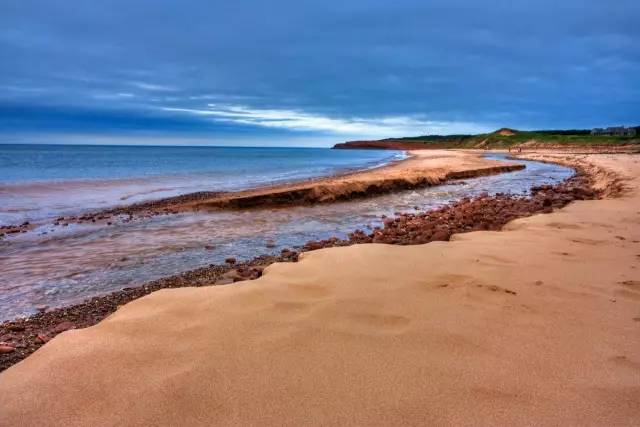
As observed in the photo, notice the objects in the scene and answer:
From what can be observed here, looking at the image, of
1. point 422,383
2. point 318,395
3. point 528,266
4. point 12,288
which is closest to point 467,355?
point 422,383

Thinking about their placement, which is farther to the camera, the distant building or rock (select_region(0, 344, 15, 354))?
the distant building

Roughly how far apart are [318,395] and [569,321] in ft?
6.91

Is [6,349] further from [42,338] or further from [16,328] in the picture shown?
[16,328]

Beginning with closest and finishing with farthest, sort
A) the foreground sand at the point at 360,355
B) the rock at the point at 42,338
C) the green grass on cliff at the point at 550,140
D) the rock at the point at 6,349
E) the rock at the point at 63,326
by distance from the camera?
1. the foreground sand at the point at 360,355
2. the rock at the point at 6,349
3. the rock at the point at 42,338
4. the rock at the point at 63,326
5. the green grass on cliff at the point at 550,140

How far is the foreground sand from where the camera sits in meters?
1.95

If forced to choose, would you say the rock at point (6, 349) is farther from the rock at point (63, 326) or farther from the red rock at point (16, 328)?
the red rock at point (16, 328)

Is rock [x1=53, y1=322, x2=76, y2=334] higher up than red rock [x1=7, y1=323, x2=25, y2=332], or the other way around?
rock [x1=53, y1=322, x2=76, y2=334]

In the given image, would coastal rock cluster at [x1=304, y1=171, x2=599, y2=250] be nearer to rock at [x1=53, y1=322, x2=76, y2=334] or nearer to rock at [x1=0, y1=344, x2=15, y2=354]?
rock at [x1=53, y1=322, x2=76, y2=334]

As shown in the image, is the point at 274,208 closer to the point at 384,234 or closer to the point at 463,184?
the point at 384,234

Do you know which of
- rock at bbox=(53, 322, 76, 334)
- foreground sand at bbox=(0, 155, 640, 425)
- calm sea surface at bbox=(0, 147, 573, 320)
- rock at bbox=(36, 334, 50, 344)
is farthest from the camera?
calm sea surface at bbox=(0, 147, 573, 320)

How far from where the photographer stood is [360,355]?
2461mm

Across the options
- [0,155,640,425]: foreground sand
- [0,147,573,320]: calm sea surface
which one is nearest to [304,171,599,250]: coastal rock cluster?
[0,147,573,320]: calm sea surface

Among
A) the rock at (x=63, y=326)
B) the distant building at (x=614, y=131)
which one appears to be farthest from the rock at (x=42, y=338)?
the distant building at (x=614, y=131)

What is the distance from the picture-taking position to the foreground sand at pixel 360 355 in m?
1.95
